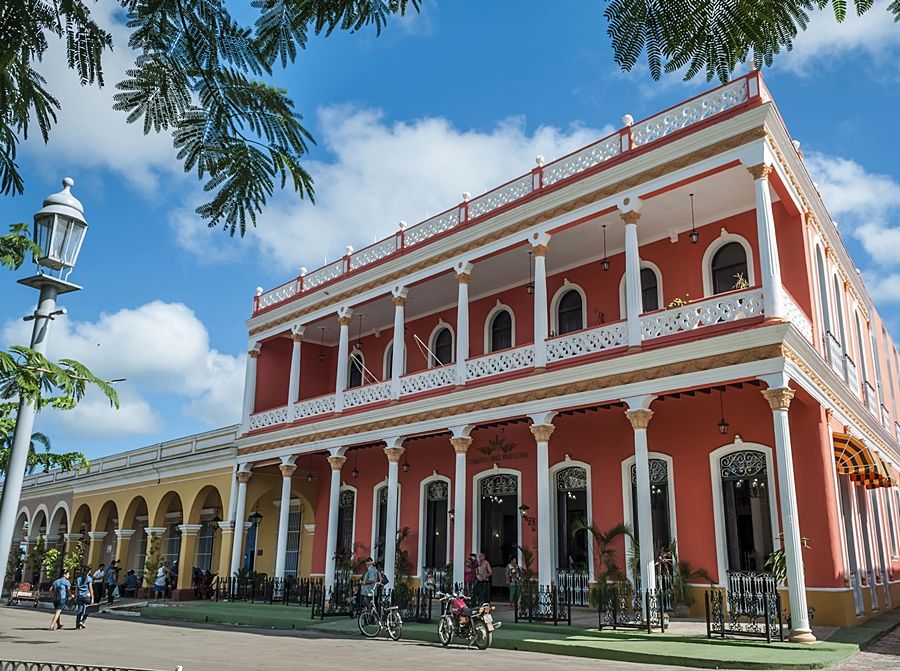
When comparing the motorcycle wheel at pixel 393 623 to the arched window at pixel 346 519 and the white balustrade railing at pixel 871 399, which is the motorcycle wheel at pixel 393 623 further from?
the white balustrade railing at pixel 871 399

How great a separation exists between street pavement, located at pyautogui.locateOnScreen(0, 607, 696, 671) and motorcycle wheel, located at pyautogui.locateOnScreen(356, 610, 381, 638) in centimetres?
67

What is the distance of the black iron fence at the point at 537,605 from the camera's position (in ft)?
48.3

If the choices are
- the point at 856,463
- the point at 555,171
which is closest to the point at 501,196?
the point at 555,171

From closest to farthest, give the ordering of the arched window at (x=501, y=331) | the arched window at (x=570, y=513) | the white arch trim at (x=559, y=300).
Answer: the arched window at (x=570, y=513), the white arch trim at (x=559, y=300), the arched window at (x=501, y=331)

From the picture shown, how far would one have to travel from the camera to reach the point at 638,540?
14875 mm

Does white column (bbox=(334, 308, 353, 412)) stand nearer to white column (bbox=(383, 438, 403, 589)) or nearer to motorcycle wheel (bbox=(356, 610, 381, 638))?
white column (bbox=(383, 438, 403, 589))

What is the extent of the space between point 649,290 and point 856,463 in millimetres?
5700

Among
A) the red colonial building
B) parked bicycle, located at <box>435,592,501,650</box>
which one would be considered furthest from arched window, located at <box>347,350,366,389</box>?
parked bicycle, located at <box>435,592,501,650</box>

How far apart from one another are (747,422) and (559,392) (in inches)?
150

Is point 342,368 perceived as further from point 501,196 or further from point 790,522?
point 790,522

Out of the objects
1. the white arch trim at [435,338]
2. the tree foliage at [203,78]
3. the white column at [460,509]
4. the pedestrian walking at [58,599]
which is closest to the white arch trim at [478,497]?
the white column at [460,509]

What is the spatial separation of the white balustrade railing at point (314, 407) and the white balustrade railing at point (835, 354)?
12.8 metres

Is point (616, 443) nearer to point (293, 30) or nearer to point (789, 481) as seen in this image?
point (789, 481)

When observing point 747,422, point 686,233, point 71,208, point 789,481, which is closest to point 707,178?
point 686,233
